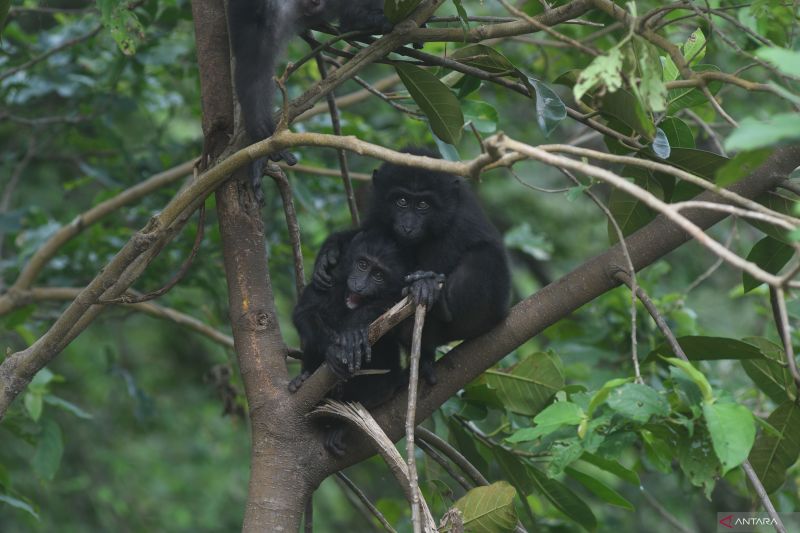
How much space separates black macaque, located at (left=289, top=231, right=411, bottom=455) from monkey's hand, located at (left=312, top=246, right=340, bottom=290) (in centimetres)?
1

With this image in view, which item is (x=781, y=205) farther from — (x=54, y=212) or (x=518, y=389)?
(x=54, y=212)

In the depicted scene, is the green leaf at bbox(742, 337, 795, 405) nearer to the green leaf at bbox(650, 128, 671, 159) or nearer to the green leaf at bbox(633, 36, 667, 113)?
the green leaf at bbox(650, 128, 671, 159)

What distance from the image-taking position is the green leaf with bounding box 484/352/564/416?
3.85 metres

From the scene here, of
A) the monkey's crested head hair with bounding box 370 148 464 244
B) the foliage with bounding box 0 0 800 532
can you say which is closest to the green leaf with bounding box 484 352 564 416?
Answer: the foliage with bounding box 0 0 800 532

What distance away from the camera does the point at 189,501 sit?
9289mm

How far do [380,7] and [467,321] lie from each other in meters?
1.92

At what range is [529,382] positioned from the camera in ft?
12.8

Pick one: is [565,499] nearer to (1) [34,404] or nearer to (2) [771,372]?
(2) [771,372]

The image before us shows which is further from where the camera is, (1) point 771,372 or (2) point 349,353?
(1) point 771,372

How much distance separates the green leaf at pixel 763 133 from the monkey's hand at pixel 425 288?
1.73m

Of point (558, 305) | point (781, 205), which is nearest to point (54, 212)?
point (558, 305)

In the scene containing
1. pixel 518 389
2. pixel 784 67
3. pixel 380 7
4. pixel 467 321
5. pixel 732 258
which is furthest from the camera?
pixel 380 7

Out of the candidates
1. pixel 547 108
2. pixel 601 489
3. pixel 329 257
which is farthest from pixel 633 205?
pixel 329 257

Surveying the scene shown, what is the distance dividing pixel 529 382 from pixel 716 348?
858 mm
